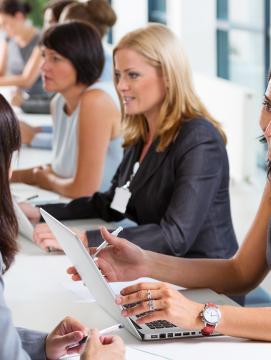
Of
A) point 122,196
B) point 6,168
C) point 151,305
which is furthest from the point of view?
point 122,196

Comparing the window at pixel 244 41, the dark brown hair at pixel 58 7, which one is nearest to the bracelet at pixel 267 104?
the dark brown hair at pixel 58 7

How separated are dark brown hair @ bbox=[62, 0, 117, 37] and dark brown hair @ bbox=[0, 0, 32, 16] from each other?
3.63m

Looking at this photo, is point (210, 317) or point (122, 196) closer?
point (210, 317)

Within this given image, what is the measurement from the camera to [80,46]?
12.9 feet

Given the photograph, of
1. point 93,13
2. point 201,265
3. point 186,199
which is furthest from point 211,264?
point 93,13

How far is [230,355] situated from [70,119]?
243 cm

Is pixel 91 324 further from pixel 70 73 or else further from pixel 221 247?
pixel 70 73

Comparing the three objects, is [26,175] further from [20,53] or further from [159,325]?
[20,53]

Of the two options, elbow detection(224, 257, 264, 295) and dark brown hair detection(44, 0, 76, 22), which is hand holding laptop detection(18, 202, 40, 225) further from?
dark brown hair detection(44, 0, 76, 22)

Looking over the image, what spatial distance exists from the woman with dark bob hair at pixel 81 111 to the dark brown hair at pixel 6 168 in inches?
74.3

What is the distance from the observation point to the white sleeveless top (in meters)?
3.99

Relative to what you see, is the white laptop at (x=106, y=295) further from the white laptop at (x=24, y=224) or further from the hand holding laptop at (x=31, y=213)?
the hand holding laptop at (x=31, y=213)

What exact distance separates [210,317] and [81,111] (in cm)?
203

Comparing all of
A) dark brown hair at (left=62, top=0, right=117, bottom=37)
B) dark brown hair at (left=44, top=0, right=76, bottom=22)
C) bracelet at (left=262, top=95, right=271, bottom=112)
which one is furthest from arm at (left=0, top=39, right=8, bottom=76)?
bracelet at (left=262, top=95, right=271, bottom=112)
